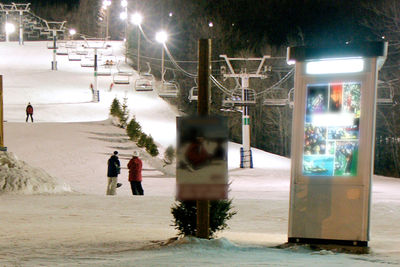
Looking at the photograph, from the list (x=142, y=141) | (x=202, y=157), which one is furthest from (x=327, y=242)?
(x=142, y=141)

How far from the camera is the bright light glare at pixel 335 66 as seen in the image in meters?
10.7

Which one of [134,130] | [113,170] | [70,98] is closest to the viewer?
[113,170]

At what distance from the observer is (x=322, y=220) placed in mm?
10945

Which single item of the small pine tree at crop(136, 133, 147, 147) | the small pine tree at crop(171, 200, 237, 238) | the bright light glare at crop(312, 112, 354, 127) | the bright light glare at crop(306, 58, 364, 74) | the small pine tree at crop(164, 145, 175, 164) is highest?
the bright light glare at crop(306, 58, 364, 74)

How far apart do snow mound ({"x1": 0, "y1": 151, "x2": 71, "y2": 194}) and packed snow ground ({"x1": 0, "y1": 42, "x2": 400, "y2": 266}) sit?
233mm

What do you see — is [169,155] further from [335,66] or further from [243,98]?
[335,66]

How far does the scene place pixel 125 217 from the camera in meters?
15.7

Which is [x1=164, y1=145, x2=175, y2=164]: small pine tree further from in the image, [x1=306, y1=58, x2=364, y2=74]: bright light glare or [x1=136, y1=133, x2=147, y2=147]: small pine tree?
[x1=306, y1=58, x2=364, y2=74]: bright light glare

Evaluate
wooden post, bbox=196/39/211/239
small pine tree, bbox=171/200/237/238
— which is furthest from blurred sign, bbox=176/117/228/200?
small pine tree, bbox=171/200/237/238

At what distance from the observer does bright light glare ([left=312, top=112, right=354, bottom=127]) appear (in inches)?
422

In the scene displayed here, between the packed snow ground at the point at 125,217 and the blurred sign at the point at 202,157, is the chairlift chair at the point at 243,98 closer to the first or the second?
the packed snow ground at the point at 125,217

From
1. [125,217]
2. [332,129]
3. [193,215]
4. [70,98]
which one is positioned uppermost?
[332,129]

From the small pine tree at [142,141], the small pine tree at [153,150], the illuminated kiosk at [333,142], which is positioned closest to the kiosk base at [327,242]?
the illuminated kiosk at [333,142]

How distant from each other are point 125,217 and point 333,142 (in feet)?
20.9
